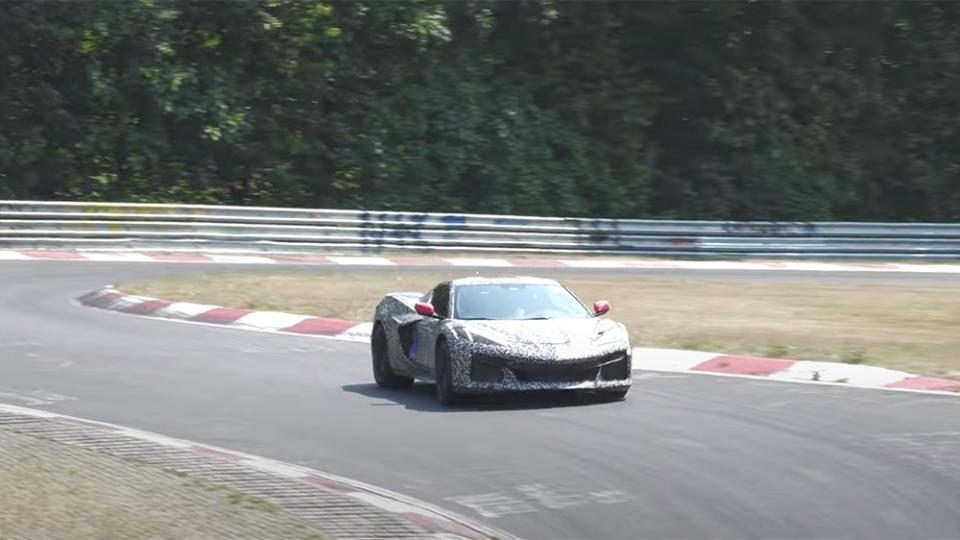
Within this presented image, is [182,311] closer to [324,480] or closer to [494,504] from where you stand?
[324,480]

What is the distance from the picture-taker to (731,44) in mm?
40062

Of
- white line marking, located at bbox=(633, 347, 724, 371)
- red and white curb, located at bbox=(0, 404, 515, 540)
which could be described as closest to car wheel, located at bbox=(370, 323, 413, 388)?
white line marking, located at bbox=(633, 347, 724, 371)

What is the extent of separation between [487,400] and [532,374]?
833 mm

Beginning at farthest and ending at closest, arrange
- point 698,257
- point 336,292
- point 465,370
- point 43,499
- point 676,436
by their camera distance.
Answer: point 698,257
point 336,292
point 465,370
point 676,436
point 43,499

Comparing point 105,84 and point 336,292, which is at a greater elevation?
point 105,84

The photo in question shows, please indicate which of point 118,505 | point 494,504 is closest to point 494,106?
point 494,504

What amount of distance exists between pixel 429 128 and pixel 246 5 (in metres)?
5.08

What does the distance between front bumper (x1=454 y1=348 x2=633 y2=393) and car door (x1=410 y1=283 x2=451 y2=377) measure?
686 millimetres

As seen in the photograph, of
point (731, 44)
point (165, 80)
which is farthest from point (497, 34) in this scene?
point (165, 80)

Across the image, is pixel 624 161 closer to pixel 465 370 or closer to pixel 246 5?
pixel 246 5

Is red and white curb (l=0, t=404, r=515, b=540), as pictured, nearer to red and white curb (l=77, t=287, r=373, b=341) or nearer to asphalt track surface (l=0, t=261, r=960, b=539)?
asphalt track surface (l=0, t=261, r=960, b=539)

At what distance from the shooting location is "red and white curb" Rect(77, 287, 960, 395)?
14.6 m

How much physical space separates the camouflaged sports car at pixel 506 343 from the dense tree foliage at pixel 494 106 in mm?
21882

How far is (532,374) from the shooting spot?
13000mm
